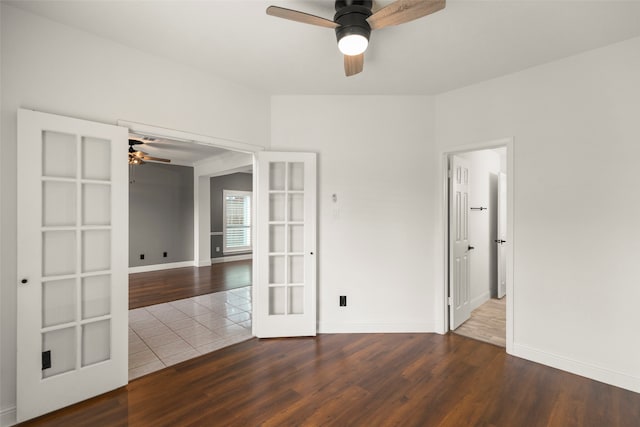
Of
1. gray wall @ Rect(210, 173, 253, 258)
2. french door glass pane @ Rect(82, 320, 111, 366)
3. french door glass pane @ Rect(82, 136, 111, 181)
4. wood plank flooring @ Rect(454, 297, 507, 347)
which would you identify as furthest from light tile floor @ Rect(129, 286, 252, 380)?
gray wall @ Rect(210, 173, 253, 258)

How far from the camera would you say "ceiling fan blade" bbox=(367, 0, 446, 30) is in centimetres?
162

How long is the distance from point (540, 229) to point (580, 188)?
1.52 ft

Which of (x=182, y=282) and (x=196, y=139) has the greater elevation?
(x=196, y=139)

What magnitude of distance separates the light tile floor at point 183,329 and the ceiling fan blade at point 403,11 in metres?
3.21

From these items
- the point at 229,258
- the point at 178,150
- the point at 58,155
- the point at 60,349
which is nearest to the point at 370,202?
the point at 58,155

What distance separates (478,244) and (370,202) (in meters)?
2.09

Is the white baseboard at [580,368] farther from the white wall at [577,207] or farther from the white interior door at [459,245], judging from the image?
the white interior door at [459,245]

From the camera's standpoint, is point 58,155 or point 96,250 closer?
point 58,155

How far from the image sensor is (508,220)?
2877 mm

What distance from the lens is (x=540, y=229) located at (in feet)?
8.81

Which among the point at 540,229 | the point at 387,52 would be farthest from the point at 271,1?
the point at 540,229

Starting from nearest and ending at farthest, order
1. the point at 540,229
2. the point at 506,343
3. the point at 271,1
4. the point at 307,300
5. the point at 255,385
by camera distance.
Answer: the point at 271,1, the point at 255,385, the point at 540,229, the point at 506,343, the point at 307,300

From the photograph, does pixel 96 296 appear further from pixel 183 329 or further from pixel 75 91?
pixel 75 91

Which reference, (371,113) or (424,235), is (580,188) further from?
(371,113)
